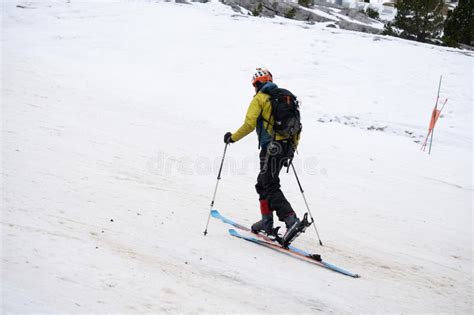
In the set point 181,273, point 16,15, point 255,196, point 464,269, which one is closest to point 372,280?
point 464,269

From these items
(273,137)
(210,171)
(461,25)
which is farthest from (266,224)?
(461,25)

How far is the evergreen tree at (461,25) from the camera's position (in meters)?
30.4

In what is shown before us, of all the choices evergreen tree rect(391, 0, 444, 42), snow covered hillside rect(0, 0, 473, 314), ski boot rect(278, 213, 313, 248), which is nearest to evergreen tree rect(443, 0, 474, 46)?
evergreen tree rect(391, 0, 444, 42)

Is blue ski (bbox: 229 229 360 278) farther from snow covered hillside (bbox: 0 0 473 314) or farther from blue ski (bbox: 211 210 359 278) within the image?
snow covered hillside (bbox: 0 0 473 314)

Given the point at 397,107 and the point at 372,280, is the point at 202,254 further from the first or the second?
the point at 397,107

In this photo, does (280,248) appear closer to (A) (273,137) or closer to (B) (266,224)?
(B) (266,224)

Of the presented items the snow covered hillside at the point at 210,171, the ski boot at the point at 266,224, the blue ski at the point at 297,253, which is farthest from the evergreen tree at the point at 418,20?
the blue ski at the point at 297,253

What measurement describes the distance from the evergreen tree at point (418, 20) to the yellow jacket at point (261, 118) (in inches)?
1035

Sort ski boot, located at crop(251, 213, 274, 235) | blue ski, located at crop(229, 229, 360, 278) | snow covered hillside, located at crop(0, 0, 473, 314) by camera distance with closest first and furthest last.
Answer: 1. snow covered hillside, located at crop(0, 0, 473, 314)
2. blue ski, located at crop(229, 229, 360, 278)
3. ski boot, located at crop(251, 213, 274, 235)

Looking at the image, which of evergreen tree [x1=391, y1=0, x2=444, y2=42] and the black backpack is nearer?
the black backpack

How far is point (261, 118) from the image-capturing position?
6.36 m

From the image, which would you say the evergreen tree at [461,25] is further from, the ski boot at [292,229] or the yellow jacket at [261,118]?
the ski boot at [292,229]

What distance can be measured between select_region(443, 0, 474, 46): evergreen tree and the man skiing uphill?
28600mm

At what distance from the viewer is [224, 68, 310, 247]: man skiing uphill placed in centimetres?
618
